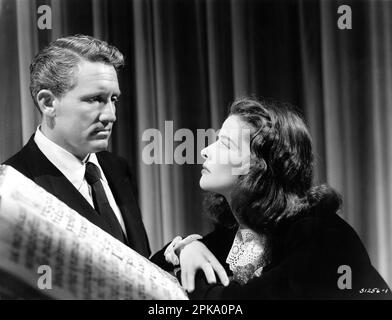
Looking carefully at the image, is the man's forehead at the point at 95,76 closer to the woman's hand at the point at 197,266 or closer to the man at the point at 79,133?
the man at the point at 79,133

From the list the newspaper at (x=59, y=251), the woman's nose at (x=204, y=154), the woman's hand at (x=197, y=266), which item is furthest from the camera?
the woman's nose at (x=204, y=154)

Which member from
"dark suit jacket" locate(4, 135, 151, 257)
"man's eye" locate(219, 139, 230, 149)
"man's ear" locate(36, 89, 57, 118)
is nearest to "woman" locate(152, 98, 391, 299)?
"man's eye" locate(219, 139, 230, 149)

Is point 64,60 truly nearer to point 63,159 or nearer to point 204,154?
point 63,159

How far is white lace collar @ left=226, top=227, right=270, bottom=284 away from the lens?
56.6 inches

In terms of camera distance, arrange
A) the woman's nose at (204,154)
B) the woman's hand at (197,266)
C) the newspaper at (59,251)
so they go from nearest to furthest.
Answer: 1. the newspaper at (59,251)
2. the woman's hand at (197,266)
3. the woman's nose at (204,154)

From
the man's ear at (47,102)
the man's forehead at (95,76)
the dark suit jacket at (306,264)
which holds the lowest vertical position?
the dark suit jacket at (306,264)

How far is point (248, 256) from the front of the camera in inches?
56.8

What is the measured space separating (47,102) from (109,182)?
0.97 feet

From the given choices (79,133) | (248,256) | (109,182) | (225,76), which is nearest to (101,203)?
(109,182)

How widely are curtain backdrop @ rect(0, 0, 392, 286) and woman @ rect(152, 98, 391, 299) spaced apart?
0.09 meters

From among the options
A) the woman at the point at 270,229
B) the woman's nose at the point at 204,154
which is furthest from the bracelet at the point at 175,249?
the woman's nose at the point at 204,154

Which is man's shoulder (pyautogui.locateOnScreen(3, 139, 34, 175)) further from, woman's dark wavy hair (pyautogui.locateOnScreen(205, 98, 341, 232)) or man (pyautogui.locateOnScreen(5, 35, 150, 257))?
woman's dark wavy hair (pyautogui.locateOnScreen(205, 98, 341, 232))

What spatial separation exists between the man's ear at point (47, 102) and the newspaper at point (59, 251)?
0.45 m

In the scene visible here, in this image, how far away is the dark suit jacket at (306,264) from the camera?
1.42 metres
